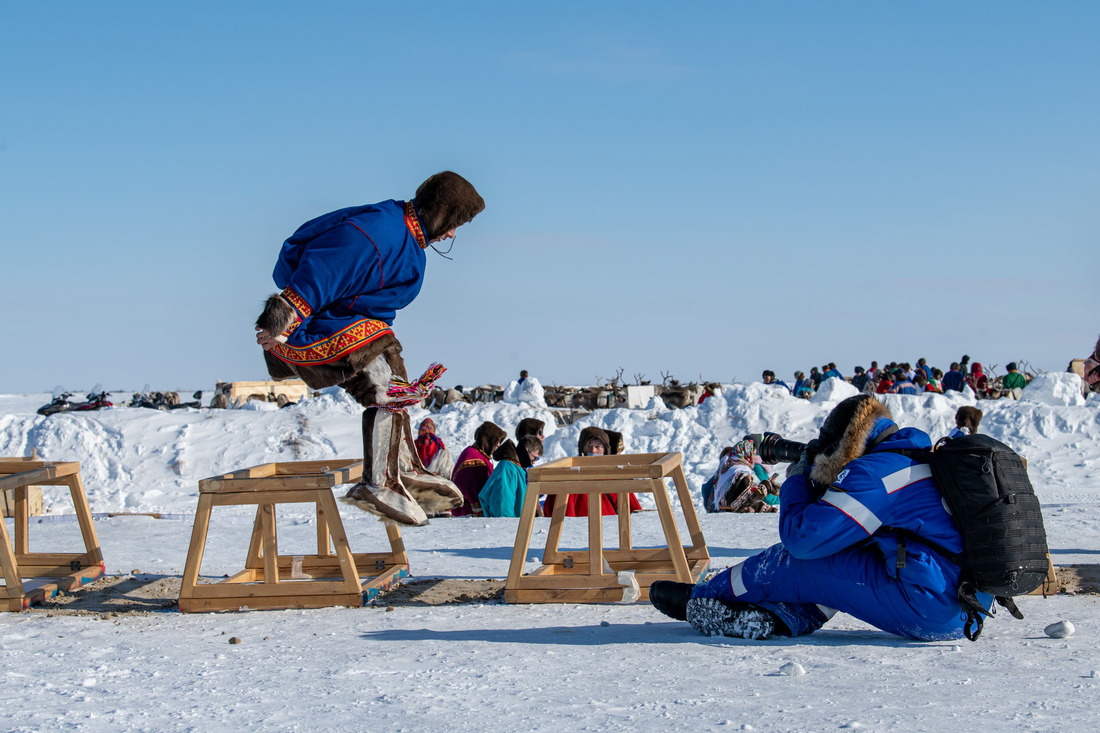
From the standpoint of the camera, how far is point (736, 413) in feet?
53.4

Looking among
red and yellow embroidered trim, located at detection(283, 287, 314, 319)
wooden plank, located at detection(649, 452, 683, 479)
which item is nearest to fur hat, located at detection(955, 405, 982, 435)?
wooden plank, located at detection(649, 452, 683, 479)

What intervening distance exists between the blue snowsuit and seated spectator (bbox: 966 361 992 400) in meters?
18.9

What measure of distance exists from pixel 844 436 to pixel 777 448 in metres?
0.45

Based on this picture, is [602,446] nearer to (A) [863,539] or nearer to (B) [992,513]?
(A) [863,539]

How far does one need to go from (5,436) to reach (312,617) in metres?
13.0

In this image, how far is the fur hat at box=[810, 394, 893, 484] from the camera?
143 inches

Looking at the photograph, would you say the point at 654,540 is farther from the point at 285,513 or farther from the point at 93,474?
the point at 93,474

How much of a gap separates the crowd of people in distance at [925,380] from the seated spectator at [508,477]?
466 inches

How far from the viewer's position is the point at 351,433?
16125 mm

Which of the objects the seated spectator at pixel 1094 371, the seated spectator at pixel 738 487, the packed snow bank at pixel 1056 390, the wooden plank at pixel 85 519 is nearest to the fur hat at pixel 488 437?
the seated spectator at pixel 738 487

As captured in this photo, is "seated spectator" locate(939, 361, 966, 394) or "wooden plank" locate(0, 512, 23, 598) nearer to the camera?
"wooden plank" locate(0, 512, 23, 598)

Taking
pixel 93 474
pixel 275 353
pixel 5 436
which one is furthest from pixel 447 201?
pixel 5 436

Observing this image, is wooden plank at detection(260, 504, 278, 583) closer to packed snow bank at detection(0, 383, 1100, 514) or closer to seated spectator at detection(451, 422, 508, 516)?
seated spectator at detection(451, 422, 508, 516)

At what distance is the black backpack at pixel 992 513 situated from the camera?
3.49 m
